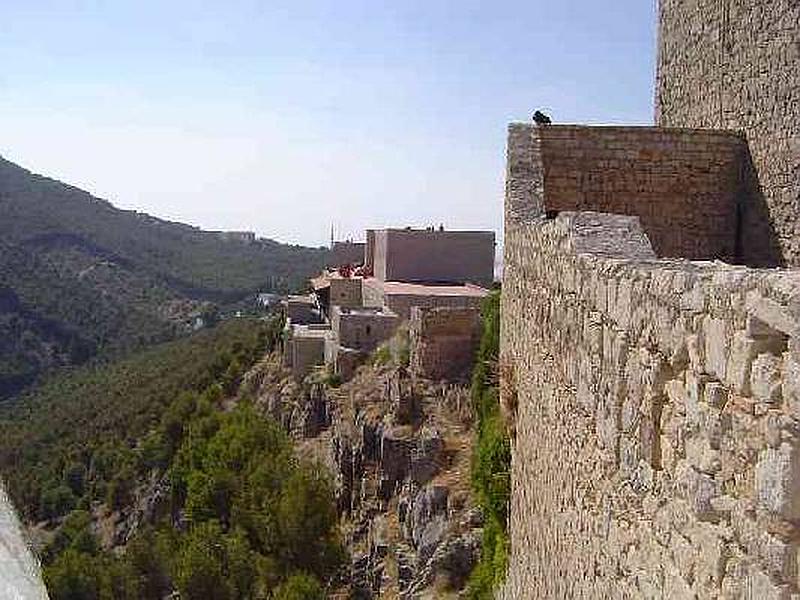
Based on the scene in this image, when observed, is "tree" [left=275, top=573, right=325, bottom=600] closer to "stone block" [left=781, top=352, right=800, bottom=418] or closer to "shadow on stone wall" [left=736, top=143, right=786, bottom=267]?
"shadow on stone wall" [left=736, top=143, right=786, bottom=267]

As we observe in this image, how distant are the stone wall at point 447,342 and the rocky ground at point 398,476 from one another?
383 mm

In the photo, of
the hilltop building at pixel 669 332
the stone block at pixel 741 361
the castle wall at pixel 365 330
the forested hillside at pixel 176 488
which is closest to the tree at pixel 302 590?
the forested hillside at pixel 176 488

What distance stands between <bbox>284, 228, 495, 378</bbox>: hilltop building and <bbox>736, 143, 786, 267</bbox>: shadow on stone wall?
16.5 meters

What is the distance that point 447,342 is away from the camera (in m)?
20.1

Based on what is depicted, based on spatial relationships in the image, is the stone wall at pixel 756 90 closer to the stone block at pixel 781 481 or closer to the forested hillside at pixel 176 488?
the stone block at pixel 781 481

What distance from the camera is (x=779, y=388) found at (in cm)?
216

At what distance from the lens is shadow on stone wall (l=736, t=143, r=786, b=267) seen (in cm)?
696

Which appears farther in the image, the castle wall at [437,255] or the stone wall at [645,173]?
the castle wall at [437,255]

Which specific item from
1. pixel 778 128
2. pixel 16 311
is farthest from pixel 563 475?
pixel 16 311

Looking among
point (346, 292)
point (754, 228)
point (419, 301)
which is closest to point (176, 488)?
point (346, 292)

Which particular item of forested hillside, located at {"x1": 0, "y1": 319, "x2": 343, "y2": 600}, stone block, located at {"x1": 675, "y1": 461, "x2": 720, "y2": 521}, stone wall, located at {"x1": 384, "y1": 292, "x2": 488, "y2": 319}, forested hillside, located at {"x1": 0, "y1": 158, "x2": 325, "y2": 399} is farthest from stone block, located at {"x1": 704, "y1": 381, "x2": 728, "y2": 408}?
forested hillside, located at {"x1": 0, "y1": 158, "x2": 325, "y2": 399}

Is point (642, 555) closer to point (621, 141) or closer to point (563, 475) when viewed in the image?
point (563, 475)

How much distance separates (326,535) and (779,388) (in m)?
18.4

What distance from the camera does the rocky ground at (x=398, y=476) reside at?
1531 cm
